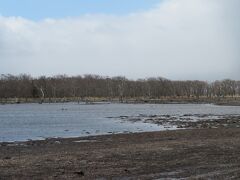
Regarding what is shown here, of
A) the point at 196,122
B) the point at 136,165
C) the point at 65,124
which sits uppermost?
the point at 136,165

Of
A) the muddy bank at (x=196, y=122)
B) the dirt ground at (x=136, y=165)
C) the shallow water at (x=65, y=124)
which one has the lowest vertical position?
the shallow water at (x=65, y=124)

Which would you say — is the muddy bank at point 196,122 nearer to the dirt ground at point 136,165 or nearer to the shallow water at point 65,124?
the shallow water at point 65,124

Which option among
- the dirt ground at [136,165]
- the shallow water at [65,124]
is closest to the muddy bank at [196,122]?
the shallow water at [65,124]

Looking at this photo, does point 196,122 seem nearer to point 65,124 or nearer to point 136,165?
point 65,124

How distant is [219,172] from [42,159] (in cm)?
934

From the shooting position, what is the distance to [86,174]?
17531mm

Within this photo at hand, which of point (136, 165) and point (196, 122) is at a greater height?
point (136, 165)

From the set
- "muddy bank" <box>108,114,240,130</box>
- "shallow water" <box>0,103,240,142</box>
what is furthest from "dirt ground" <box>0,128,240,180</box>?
"muddy bank" <box>108,114,240,130</box>

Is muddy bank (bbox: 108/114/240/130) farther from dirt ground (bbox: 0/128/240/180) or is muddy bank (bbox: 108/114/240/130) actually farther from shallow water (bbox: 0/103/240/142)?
dirt ground (bbox: 0/128/240/180)

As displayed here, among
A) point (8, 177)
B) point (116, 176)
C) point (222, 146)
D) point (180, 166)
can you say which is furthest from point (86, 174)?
point (222, 146)

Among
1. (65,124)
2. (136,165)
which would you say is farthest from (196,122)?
(136,165)

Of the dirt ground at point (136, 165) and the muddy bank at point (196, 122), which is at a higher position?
the dirt ground at point (136, 165)

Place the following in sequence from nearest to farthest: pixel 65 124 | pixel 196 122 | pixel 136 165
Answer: pixel 136 165 → pixel 196 122 → pixel 65 124

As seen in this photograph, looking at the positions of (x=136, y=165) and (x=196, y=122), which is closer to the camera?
Answer: (x=136, y=165)
